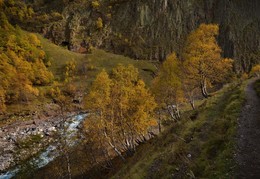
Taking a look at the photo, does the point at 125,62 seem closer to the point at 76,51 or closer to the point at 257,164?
the point at 76,51

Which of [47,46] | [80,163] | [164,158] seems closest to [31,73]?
[47,46]

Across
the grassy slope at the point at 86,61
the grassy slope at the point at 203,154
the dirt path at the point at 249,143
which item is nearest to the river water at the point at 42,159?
the grassy slope at the point at 203,154

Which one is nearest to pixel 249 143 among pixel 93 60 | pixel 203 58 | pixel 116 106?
pixel 116 106

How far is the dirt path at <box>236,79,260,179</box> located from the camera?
13.8m

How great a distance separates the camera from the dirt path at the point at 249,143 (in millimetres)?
13774

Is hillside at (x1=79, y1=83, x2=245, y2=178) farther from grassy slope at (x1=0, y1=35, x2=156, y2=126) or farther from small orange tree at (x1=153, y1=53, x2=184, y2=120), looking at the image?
grassy slope at (x1=0, y1=35, x2=156, y2=126)

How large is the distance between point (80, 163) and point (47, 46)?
5962 inches

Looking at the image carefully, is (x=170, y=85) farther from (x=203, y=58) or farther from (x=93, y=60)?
(x=93, y=60)

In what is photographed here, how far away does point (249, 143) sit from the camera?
16531 mm

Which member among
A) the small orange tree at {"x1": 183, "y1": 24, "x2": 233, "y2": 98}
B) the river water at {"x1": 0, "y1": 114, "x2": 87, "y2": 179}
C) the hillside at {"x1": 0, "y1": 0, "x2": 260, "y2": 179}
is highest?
the small orange tree at {"x1": 183, "y1": 24, "x2": 233, "y2": 98}

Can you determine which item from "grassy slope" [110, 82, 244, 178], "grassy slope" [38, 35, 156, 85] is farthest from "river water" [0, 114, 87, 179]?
"grassy slope" [38, 35, 156, 85]

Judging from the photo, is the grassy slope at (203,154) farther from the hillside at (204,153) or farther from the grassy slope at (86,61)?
the grassy slope at (86,61)

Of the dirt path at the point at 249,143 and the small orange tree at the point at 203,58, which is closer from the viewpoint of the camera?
the dirt path at the point at 249,143

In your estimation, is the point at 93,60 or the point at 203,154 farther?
the point at 93,60
